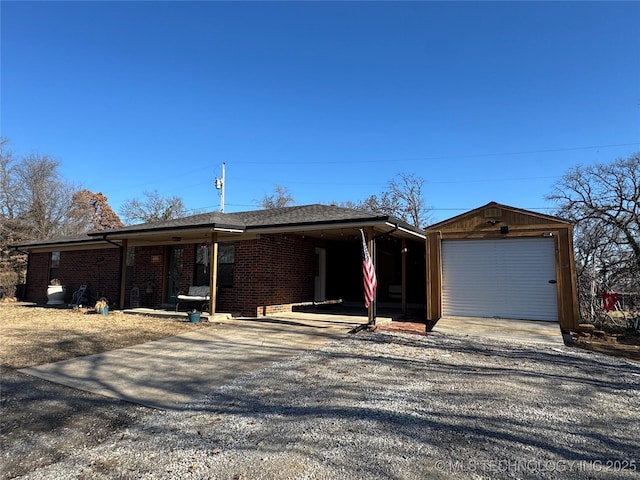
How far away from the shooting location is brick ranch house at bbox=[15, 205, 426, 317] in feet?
33.2

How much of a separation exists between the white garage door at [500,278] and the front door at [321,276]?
5000 millimetres

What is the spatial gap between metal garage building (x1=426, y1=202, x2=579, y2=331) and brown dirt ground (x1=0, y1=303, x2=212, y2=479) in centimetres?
673

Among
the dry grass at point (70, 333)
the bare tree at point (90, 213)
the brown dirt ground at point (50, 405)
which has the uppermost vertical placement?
the bare tree at point (90, 213)

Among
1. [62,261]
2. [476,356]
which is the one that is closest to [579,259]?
[476,356]

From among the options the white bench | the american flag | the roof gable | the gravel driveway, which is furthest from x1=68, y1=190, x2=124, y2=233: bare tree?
the gravel driveway

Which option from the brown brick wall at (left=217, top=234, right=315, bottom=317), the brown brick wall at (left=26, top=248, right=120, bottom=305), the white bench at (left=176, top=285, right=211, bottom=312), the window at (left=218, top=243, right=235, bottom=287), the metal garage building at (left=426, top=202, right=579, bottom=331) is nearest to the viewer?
the metal garage building at (left=426, top=202, right=579, bottom=331)

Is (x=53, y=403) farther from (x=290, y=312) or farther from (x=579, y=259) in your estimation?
(x=579, y=259)

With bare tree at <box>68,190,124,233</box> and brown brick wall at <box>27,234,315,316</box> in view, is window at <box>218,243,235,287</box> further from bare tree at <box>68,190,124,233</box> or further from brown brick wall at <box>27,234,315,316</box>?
bare tree at <box>68,190,124,233</box>

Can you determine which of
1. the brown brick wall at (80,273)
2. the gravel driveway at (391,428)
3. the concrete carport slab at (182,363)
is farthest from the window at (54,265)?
the gravel driveway at (391,428)

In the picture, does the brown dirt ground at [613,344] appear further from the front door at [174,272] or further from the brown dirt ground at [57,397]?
the front door at [174,272]

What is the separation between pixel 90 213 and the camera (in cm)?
3566

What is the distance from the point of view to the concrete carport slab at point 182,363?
4461mm

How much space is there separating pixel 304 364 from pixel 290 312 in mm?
6178

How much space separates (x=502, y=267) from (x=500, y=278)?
287 millimetres
